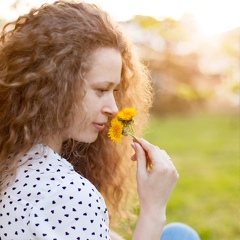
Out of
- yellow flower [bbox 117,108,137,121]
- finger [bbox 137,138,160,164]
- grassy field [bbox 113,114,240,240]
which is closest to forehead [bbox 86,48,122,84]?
yellow flower [bbox 117,108,137,121]

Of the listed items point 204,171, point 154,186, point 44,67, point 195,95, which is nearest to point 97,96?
point 44,67

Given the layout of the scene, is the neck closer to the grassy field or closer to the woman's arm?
the woman's arm

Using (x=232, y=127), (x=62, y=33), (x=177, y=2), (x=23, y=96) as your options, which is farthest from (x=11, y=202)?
(x=232, y=127)

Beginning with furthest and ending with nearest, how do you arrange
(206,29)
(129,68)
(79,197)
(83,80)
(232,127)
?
(232,127) < (206,29) < (129,68) < (83,80) < (79,197)

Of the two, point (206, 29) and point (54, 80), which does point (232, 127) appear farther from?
point (54, 80)

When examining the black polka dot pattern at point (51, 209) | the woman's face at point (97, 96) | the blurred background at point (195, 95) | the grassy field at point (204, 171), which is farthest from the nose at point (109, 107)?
the grassy field at point (204, 171)

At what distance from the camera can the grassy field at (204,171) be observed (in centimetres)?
429

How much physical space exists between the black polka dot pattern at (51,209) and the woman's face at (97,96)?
213 millimetres

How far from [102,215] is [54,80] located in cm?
48

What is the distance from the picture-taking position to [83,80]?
1.85m

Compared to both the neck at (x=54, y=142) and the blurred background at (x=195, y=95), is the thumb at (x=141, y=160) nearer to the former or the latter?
the neck at (x=54, y=142)

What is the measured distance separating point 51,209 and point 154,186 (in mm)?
362

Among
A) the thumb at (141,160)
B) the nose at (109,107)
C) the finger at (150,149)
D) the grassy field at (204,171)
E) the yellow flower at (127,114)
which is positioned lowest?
the grassy field at (204,171)

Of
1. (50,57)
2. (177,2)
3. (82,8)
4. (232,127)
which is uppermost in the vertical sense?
(82,8)
